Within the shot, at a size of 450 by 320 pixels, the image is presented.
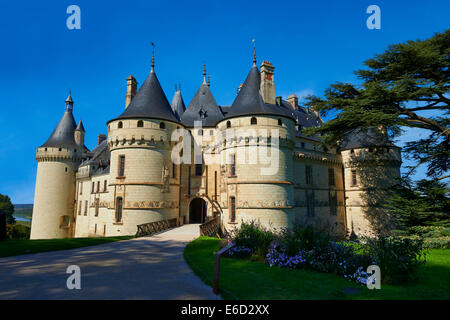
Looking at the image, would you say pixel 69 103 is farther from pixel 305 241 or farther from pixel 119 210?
pixel 305 241

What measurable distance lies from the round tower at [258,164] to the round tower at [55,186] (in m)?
24.7

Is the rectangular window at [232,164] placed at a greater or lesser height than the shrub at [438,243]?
greater

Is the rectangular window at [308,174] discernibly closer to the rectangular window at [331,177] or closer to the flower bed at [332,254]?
the rectangular window at [331,177]

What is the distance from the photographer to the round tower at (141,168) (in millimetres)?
20953

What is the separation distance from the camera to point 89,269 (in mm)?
8094


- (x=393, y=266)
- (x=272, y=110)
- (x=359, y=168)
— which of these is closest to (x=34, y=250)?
(x=393, y=266)

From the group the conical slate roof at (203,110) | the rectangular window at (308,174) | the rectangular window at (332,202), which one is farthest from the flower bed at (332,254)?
the rectangular window at (332,202)

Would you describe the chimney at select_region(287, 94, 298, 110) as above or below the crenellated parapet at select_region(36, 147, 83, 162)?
above

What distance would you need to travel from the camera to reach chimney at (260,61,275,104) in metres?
22.5

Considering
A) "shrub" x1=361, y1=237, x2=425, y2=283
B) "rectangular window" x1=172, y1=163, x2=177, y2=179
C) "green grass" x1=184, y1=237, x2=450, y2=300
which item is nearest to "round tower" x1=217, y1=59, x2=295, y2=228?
"rectangular window" x1=172, y1=163, x2=177, y2=179

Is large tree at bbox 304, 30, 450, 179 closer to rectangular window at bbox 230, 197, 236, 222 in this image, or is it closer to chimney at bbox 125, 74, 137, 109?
rectangular window at bbox 230, 197, 236, 222

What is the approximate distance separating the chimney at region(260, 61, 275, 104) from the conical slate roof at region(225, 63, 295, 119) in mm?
491
